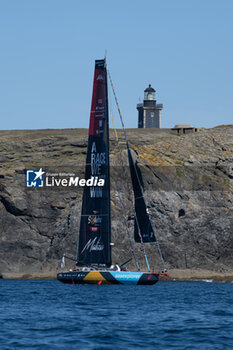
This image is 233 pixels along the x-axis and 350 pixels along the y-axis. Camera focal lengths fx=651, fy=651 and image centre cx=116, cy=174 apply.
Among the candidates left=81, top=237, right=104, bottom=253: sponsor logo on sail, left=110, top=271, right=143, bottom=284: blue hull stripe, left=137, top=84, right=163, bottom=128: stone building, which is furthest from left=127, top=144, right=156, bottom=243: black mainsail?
left=137, top=84, right=163, bottom=128: stone building

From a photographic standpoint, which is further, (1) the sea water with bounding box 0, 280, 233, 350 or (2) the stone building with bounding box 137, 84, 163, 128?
(2) the stone building with bounding box 137, 84, 163, 128

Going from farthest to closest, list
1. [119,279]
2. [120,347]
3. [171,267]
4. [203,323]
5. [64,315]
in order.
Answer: [171,267], [119,279], [64,315], [203,323], [120,347]

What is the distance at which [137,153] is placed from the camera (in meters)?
67.1

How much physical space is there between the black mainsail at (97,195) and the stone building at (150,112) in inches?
2259

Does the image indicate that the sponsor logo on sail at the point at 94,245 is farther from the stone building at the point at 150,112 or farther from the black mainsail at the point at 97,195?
the stone building at the point at 150,112

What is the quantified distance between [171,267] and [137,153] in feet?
43.7

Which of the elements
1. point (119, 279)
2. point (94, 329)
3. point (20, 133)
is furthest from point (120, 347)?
point (20, 133)

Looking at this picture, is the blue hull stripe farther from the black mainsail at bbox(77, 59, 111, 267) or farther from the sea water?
the sea water

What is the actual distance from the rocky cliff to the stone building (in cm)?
3044

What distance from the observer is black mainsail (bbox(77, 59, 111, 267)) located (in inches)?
1703

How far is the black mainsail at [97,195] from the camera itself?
43250mm

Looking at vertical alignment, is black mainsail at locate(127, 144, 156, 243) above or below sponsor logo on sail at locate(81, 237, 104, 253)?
above

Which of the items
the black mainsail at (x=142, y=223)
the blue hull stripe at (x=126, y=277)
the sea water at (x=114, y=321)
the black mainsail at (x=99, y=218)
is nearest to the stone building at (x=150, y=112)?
the black mainsail at (x=99, y=218)

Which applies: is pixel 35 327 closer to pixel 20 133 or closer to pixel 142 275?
pixel 142 275
